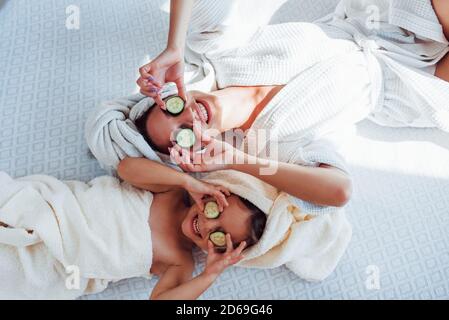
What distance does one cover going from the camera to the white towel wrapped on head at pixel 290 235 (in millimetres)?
1021

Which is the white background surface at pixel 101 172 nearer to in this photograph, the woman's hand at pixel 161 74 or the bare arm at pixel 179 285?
the bare arm at pixel 179 285

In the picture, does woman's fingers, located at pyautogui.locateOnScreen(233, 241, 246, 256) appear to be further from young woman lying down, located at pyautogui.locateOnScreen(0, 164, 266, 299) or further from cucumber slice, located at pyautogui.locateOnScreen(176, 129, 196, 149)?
cucumber slice, located at pyautogui.locateOnScreen(176, 129, 196, 149)

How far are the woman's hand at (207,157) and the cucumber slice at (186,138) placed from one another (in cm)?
1

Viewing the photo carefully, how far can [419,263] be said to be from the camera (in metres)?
1.14

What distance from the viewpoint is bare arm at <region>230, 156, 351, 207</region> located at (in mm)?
969

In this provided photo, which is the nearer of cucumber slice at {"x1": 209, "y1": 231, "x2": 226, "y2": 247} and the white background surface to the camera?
cucumber slice at {"x1": 209, "y1": 231, "x2": 226, "y2": 247}

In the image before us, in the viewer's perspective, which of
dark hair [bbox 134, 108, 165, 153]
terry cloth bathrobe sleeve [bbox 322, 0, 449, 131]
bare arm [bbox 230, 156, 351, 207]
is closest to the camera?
bare arm [bbox 230, 156, 351, 207]

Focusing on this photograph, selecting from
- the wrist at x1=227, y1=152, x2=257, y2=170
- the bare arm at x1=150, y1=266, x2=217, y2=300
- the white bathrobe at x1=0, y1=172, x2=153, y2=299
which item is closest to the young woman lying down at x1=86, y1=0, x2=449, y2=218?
the wrist at x1=227, y1=152, x2=257, y2=170

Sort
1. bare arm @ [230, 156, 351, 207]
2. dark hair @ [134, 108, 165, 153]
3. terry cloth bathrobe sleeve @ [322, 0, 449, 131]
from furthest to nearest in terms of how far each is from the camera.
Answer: terry cloth bathrobe sleeve @ [322, 0, 449, 131] → dark hair @ [134, 108, 165, 153] → bare arm @ [230, 156, 351, 207]

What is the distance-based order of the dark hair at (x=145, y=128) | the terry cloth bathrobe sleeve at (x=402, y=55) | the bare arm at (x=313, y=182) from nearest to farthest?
the bare arm at (x=313, y=182) < the dark hair at (x=145, y=128) < the terry cloth bathrobe sleeve at (x=402, y=55)

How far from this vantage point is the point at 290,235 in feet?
3.42

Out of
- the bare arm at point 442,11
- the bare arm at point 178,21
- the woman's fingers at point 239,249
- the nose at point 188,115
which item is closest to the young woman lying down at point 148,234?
the woman's fingers at point 239,249

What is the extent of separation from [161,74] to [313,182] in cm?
43

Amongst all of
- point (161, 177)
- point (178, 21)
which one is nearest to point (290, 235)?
point (161, 177)
